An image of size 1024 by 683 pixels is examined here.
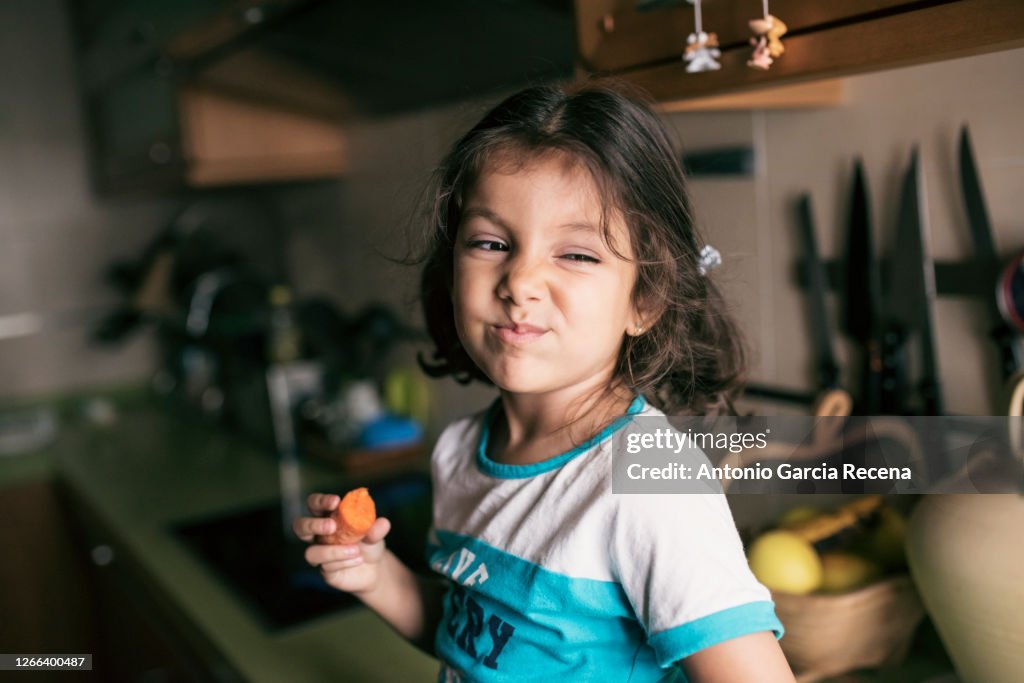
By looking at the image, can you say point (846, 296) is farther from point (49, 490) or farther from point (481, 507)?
point (49, 490)

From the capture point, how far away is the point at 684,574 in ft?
1.87

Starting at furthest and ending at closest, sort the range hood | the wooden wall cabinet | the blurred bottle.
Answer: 1. the blurred bottle
2. the range hood
3. the wooden wall cabinet

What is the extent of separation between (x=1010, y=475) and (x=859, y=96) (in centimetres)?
43

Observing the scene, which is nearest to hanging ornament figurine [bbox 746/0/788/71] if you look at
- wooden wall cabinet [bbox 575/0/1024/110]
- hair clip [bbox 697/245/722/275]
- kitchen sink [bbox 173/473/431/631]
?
wooden wall cabinet [bbox 575/0/1024/110]

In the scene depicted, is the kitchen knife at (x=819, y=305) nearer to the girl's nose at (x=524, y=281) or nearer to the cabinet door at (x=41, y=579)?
the girl's nose at (x=524, y=281)

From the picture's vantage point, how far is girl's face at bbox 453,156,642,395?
63 cm

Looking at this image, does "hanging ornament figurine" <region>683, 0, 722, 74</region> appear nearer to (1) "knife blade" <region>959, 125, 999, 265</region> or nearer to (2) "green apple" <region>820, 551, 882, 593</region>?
(1) "knife blade" <region>959, 125, 999, 265</region>

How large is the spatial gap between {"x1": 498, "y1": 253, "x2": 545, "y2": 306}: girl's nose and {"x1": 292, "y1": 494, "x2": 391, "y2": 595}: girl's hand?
0.78 feet

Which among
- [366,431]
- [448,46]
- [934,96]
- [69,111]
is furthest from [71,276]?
[934,96]

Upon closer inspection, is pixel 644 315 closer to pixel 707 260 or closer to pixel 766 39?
pixel 707 260

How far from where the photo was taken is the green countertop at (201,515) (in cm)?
104

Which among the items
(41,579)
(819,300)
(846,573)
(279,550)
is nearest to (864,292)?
(819,300)

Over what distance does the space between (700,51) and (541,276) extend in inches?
8.6

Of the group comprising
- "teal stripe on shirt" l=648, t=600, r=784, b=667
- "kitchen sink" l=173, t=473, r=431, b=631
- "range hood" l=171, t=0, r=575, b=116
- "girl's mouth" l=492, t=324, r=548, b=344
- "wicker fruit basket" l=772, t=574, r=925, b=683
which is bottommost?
"kitchen sink" l=173, t=473, r=431, b=631
